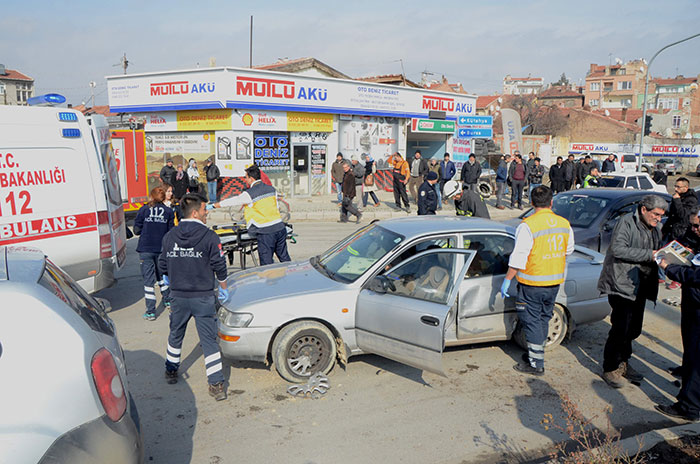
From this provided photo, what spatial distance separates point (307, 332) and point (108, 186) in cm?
365

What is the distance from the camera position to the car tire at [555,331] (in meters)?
5.98

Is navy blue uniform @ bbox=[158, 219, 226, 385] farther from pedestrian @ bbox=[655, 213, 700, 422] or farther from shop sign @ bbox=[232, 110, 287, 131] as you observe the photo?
shop sign @ bbox=[232, 110, 287, 131]

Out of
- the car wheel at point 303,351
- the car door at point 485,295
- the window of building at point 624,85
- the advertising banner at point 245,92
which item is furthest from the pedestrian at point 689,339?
the window of building at point 624,85

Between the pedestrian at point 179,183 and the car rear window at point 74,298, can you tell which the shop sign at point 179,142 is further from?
the car rear window at point 74,298

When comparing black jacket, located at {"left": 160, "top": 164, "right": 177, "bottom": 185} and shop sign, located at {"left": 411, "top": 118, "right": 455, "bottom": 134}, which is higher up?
shop sign, located at {"left": 411, "top": 118, "right": 455, "bottom": 134}

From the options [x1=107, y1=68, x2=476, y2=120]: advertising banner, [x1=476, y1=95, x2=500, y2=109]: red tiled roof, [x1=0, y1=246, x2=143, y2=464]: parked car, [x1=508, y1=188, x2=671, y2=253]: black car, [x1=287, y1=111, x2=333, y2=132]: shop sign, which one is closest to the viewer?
[x1=0, y1=246, x2=143, y2=464]: parked car

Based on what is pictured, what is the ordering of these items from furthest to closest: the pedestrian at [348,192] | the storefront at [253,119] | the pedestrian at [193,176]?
the storefront at [253,119], the pedestrian at [193,176], the pedestrian at [348,192]

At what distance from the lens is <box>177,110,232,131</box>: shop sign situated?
1973cm

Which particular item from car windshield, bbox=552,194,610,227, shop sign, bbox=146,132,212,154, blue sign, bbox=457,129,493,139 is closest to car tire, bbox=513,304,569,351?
car windshield, bbox=552,194,610,227

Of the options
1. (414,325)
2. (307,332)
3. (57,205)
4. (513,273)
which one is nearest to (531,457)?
(414,325)

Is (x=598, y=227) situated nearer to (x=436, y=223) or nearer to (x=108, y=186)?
(x=436, y=223)

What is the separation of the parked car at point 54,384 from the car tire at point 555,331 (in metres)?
4.28

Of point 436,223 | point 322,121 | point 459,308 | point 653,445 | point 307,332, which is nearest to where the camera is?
point 653,445

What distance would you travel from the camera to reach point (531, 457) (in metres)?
4.12
